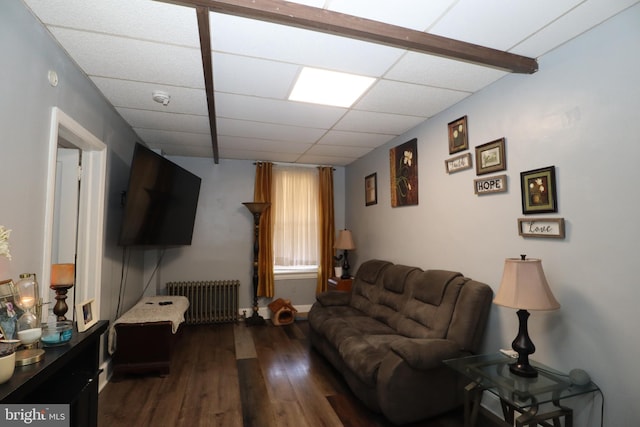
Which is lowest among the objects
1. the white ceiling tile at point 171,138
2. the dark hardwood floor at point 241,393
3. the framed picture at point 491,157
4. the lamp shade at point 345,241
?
the dark hardwood floor at point 241,393

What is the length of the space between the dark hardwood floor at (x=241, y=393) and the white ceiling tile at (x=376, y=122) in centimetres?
251

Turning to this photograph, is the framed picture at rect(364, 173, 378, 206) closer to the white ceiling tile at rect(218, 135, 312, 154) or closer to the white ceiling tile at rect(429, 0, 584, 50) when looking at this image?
the white ceiling tile at rect(218, 135, 312, 154)

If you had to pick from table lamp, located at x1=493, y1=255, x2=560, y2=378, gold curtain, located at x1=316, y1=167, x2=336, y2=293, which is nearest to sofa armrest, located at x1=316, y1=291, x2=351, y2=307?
gold curtain, located at x1=316, y1=167, x2=336, y2=293

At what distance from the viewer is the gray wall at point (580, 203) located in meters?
1.62

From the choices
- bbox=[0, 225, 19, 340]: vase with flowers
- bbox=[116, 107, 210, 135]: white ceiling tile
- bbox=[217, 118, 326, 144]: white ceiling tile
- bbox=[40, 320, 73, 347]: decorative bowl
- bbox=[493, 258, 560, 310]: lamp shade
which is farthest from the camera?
bbox=[217, 118, 326, 144]: white ceiling tile

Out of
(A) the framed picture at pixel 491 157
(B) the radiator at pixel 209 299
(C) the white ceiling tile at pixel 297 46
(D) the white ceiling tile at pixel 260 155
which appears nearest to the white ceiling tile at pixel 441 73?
(C) the white ceiling tile at pixel 297 46

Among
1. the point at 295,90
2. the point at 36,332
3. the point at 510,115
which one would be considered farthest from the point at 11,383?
the point at 510,115

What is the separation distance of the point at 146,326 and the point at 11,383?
210cm

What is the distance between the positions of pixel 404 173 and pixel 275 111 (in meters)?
1.60

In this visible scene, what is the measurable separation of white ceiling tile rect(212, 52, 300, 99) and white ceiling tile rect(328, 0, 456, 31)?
66cm

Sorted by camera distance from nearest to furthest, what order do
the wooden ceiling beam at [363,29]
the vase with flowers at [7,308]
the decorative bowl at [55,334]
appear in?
the vase with flowers at [7,308]
the decorative bowl at [55,334]
the wooden ceiling beam at [363,29]

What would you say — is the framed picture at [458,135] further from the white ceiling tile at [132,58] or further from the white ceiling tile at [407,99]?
the white ceiling tile at [132,58]

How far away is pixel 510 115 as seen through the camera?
7.57ft

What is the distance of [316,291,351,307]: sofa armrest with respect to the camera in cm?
383
